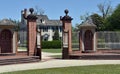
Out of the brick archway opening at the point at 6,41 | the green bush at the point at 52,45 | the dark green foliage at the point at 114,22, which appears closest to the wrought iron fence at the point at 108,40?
the brick archway opening at the point at 6,41

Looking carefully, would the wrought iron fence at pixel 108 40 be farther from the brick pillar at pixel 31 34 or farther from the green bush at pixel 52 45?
the green bush at pixel 52 45

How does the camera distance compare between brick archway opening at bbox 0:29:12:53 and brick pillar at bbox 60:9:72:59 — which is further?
brick archway opening at bbox 0:29:12:53

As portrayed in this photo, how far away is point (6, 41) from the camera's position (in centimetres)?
3058

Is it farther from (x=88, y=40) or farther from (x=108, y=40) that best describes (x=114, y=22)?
(x=88, y=40)

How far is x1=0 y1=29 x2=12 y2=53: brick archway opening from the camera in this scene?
1196 inches

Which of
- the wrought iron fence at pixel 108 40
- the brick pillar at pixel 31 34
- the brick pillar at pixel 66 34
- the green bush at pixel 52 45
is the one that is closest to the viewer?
the brick pillar at pixel 66 34

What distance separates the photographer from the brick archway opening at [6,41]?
3038 cm

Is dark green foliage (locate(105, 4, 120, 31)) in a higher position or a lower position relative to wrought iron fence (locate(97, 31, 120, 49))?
higher

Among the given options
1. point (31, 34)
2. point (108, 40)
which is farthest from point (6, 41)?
point (108, 40)

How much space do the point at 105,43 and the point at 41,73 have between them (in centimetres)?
2316

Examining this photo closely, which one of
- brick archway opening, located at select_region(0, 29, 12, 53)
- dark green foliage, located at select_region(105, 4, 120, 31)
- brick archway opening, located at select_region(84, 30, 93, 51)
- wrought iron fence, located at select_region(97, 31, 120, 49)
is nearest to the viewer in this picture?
brick archway opening, located at select_region(0, 29, 12, 53)

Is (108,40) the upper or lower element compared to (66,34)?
lower

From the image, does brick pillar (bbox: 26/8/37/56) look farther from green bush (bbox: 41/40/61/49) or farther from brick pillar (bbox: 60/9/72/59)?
green bush (bbox: 41/40/61/49)

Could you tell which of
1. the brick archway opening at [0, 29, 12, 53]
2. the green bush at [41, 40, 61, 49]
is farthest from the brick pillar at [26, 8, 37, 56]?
the green bush at [41, 40, 61, 49]
